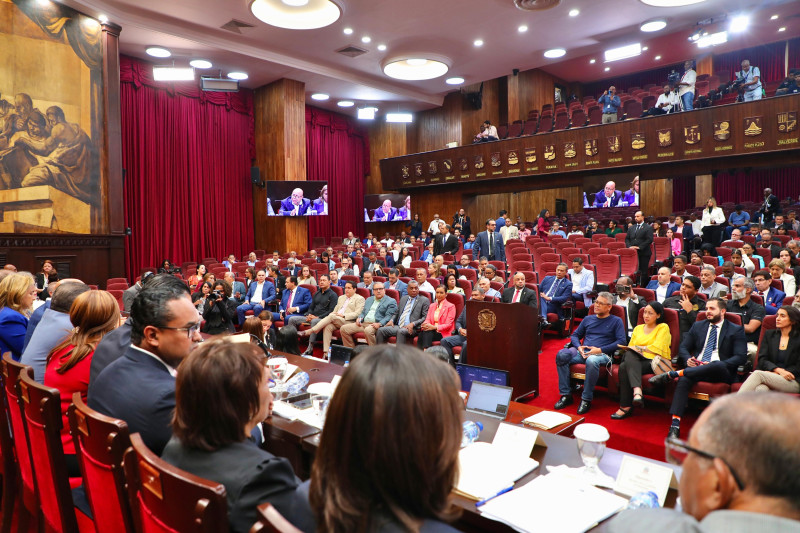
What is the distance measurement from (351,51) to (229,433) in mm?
12906

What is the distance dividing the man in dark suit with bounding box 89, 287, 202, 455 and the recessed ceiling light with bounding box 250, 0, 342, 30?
9567 mm

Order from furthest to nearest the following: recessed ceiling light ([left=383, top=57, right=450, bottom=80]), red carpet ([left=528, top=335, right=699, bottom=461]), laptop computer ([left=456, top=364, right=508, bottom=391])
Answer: recessed ceiling light ([left=383, top=57, right=450, bottom=80]), red carpet ([left=528, top=335, right=699, bottom=461]), laptop computer ([left=456, top=364, right=508, bottom=391])

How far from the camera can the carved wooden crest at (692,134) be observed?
1132 cm

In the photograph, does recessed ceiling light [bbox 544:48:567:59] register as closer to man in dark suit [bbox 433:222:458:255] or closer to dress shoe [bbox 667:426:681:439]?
man in dark suit [bbox 433:222:458:255]

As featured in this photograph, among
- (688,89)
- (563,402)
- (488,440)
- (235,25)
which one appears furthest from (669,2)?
(488,440)

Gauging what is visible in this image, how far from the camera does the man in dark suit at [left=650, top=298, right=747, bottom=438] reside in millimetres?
3846

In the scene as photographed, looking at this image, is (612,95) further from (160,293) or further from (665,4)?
(160,293)

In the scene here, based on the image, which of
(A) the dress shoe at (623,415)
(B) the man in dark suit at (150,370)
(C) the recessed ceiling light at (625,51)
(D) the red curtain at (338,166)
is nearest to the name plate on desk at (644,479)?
(B) the man in dark suit at (150,370)

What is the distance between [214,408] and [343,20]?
11185 millimetres

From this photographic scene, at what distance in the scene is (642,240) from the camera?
27.9ft

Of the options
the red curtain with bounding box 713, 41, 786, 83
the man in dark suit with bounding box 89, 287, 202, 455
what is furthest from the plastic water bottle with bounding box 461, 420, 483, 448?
the red curtain with bounding box 713, 41, 786, 83

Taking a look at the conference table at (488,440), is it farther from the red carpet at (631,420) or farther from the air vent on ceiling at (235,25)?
the air vent on ceiling at (235,25)

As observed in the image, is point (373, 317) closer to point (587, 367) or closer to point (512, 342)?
point (512, 342)

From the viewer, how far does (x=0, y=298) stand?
3.10m
